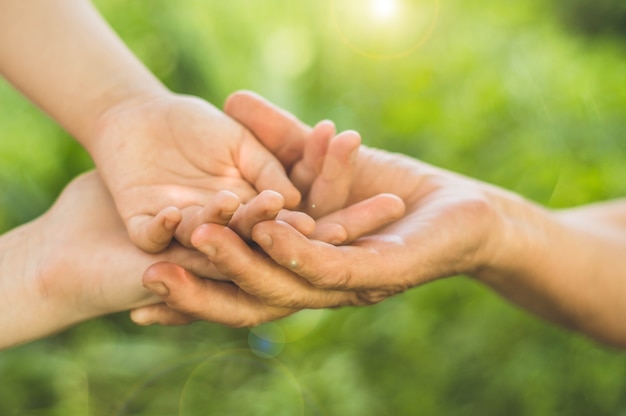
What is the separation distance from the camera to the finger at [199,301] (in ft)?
3.79

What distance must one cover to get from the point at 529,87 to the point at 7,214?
2.20 metres

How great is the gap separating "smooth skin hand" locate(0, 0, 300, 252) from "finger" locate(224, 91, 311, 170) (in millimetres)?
35

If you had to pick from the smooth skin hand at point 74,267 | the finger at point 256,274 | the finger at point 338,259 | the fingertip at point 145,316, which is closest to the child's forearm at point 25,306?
the smooth skin hand at point 74,267

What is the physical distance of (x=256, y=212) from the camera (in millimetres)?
1103

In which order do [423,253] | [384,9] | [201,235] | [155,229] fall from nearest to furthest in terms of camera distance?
[201,235], [155,229], [423,253], [384,9]

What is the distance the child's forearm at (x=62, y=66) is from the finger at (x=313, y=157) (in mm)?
382

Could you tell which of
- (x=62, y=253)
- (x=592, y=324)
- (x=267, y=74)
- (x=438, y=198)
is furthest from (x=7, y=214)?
(x=592, y=324)

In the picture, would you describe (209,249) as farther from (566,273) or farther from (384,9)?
(384,9)

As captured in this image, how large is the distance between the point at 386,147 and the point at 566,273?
151 centimetres

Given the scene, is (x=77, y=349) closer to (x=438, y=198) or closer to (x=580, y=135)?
(x=438, y=198)

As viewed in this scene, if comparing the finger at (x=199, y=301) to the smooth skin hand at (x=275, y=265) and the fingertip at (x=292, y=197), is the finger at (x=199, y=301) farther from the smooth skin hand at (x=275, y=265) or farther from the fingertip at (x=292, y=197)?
the fingertip at (x=292, y=197)

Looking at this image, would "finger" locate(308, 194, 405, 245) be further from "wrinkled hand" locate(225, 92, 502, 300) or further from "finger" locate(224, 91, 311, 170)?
"finger" locate(224, 91, 311, 170)

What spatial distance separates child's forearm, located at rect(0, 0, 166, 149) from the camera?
5.29 feet

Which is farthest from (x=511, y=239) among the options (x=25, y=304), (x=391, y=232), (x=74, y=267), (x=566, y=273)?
(x=25, y=304)
